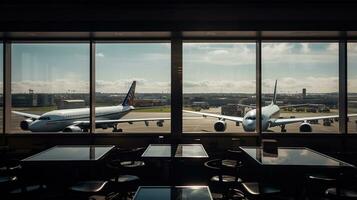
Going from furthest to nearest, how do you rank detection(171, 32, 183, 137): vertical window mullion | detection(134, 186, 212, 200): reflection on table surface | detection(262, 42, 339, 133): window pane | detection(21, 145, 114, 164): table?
1. detection(262, 42, 339, 133): window pane
2. detection(171, 32, 183, 137): vertical window mullion
3. detection(21, 145, 114, 164): table
4. detection(134, 186, 212, 200): reflection on table surface

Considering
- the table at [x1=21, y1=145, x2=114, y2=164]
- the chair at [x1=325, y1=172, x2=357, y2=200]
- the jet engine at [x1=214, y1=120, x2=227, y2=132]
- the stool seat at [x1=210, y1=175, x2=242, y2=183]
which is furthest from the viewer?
the jet engine at [x1=214, y1=120, x2=227, y2=132]

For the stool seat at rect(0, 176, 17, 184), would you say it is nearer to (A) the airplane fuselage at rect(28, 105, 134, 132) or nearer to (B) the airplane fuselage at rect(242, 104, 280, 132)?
(A) the airplane fuselage at rect(28, 105, 134, 132)

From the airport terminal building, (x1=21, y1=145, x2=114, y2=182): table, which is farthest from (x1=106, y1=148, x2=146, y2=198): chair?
the airport terminal building

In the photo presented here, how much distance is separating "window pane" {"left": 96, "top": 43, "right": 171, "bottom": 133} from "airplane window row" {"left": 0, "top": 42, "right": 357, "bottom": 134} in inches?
0.8

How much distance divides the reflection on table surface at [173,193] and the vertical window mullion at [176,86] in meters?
3.39

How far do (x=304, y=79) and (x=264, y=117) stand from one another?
1.12 metres

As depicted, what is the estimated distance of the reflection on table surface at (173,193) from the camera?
2.83m

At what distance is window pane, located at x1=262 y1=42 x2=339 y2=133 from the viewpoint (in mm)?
6793

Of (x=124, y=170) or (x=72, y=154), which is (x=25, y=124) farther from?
(x=124, y=170)

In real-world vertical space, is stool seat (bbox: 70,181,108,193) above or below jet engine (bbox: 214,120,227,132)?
below

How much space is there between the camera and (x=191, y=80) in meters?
6.86
